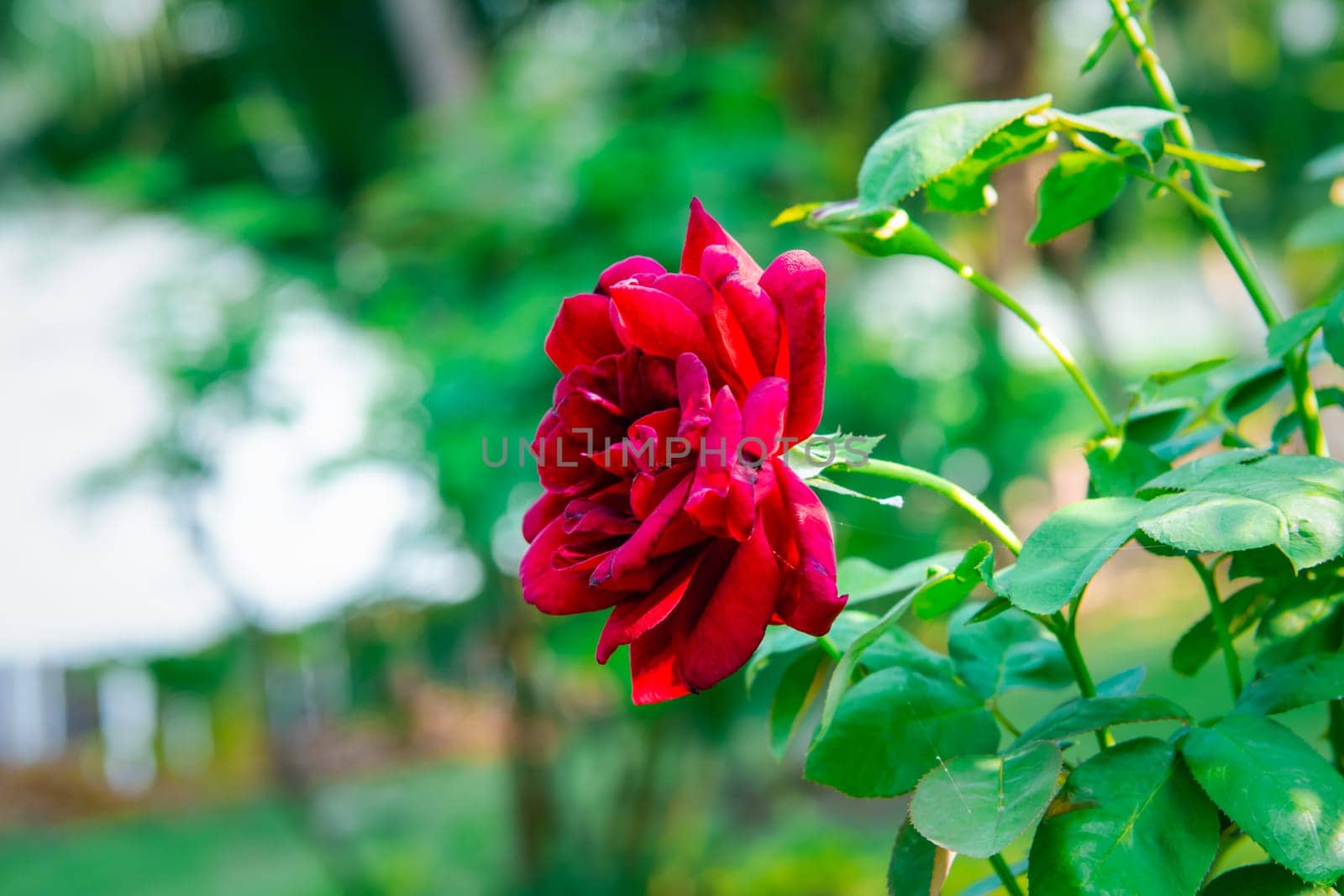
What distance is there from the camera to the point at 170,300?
2271mm

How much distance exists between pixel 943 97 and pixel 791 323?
16.4 ft

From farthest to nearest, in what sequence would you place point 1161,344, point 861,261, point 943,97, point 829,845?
point 1161,344
point 943,97
point 861,261
point 829,845

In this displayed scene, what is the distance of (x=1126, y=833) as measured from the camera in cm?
28

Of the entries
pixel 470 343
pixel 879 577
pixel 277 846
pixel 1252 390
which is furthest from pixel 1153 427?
pixel 277 846

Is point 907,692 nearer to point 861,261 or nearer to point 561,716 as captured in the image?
point 561,716

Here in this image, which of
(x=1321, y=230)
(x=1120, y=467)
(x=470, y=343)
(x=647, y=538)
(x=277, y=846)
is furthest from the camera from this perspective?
(x=277, y=846)

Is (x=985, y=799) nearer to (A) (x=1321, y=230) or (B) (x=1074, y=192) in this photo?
(B) (x=1074, y=192)

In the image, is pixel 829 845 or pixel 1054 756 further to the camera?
pixel 829 845

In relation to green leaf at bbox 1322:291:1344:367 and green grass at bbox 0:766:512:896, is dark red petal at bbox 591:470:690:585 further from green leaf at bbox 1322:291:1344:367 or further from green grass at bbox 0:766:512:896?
green grass at bbox 0:766:512:896

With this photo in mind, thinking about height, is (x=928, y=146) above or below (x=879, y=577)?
above

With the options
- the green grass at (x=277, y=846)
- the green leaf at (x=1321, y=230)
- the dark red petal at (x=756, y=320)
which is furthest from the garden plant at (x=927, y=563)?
the green grass at (x=277, y=846)

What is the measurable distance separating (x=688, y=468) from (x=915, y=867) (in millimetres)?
149

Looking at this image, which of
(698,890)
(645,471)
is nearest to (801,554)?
(645,471)

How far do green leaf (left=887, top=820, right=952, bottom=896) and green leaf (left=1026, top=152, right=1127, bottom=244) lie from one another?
0.69 feet
